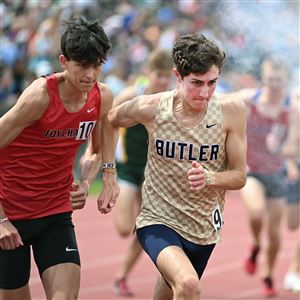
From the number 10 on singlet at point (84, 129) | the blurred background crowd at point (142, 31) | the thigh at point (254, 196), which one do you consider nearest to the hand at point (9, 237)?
the number 10 on singlet at point (84, 129)

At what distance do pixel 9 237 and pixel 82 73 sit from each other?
3.44ft

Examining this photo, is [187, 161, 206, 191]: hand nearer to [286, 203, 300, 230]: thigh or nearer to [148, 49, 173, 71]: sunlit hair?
[148, 49, 173, 71]: sunlit hair

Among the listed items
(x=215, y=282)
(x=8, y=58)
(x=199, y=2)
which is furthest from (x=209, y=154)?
(x=199, y=2)

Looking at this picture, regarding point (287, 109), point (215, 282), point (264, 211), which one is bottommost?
point (215, 282)

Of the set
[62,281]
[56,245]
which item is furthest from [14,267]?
[62,281]

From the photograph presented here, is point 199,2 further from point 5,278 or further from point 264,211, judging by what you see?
point 5,278

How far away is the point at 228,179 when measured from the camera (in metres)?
6.12

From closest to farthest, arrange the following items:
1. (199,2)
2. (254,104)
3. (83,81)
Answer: (83,81) → (254,104) → (199,2)

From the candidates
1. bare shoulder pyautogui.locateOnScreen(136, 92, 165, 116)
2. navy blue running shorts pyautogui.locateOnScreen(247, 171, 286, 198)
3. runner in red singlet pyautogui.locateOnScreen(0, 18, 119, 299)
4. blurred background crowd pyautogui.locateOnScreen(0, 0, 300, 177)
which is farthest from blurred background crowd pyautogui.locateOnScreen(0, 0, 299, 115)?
runner in red singlet pyautogui.locateOnScreen(0, 18, 119, 299)

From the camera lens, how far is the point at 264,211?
34.7 feet

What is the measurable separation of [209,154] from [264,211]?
4.46 meters

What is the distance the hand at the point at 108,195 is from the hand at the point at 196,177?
0.67m

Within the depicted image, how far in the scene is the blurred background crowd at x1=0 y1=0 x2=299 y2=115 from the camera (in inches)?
693

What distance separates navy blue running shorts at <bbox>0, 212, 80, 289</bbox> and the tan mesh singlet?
1.54 feet
